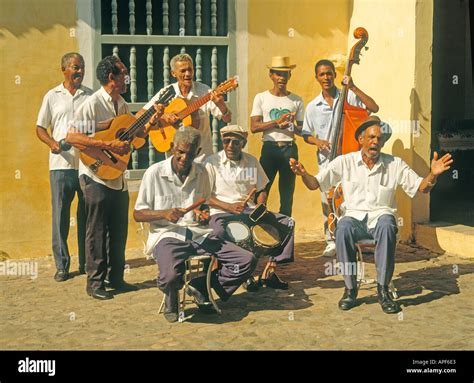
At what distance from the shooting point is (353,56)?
342 inches

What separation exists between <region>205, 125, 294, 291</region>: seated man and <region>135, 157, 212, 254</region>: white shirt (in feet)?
1.32

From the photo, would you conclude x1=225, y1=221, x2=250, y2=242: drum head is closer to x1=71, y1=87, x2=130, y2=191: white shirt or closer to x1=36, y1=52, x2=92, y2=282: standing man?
x1=71, y1=87, x2=130, y2=191: white shirt

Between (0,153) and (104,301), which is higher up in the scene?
(0,153)

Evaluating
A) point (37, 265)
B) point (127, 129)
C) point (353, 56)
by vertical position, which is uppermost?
point (353, 56)

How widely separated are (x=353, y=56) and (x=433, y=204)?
4.19 meters

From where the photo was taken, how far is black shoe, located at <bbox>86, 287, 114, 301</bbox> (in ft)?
25.7

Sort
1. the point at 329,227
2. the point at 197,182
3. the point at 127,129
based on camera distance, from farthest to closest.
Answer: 1. the point at 329,227
2. the point at 127,129
3. the point at 197,182

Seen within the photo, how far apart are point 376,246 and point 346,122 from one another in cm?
190

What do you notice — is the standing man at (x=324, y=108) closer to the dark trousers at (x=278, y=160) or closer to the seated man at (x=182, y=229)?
the dark trousers at (x=278, y=160)

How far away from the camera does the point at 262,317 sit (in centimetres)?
711

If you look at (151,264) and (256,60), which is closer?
(151,264)
